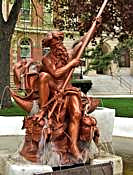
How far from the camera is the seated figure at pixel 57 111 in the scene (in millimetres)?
5398

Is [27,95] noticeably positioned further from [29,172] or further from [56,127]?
[29,172]

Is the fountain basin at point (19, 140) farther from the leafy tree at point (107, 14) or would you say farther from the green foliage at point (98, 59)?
the green foliage at point (98, 59)

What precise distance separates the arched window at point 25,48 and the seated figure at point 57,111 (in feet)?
99.9

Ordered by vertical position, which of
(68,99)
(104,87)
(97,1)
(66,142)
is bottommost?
(104,87)

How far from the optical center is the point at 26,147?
5609mm

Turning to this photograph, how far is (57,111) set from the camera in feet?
18.0

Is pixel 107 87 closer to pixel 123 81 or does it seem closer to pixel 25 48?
pixel 123 81

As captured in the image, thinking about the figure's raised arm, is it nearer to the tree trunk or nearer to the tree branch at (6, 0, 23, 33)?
the tree trunk

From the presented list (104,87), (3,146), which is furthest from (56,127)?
(104,87)

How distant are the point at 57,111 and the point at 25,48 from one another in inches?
1248

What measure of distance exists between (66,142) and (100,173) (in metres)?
0.64

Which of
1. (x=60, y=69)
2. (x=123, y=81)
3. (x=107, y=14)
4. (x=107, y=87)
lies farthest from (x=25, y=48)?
(x=60, y=69)

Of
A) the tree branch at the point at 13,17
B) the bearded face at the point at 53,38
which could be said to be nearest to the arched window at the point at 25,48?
the tree branch at the point at 13,17

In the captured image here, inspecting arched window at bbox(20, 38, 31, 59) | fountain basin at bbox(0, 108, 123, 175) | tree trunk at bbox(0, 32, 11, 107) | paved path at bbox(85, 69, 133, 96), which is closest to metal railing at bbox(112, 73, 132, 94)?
paved path at bbox(85, 69, 133, 96)
